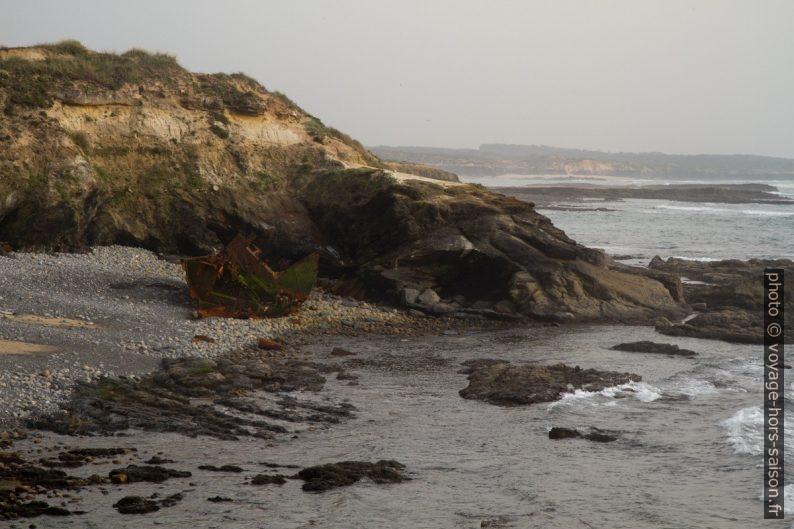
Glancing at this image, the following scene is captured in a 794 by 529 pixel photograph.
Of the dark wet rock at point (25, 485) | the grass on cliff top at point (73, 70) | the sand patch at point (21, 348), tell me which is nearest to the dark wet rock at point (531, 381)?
the sand patch at point (21, 348)

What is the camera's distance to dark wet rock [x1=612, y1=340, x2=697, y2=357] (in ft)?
75.0

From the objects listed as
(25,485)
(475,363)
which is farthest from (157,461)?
(475,363)

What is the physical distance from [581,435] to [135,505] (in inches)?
308

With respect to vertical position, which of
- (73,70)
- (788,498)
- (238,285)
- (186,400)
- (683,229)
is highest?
(73,70)

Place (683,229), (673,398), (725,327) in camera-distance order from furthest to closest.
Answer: (683,229) < (725,327) < (673,398)

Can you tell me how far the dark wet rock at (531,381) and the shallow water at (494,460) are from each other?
1.16 ft

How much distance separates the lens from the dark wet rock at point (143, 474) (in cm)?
1200

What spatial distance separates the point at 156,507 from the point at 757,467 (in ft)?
29.6

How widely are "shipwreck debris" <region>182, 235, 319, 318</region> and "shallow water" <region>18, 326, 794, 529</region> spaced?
4586 millimetres

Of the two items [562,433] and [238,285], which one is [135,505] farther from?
[238,285]

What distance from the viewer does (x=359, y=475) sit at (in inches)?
509

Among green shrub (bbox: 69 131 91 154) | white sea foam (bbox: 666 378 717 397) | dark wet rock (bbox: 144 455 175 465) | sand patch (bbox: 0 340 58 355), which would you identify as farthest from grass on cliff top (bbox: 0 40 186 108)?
white sea foam (bbox: 666 378 717 397)

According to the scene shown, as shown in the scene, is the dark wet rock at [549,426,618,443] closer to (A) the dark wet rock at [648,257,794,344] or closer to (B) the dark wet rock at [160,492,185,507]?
(B) the dark wet rock at [160,492,185,507]

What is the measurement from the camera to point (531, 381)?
18.8 m
